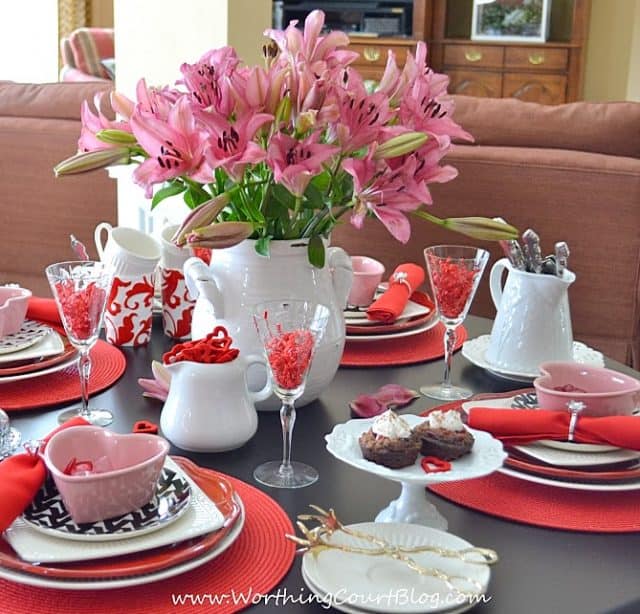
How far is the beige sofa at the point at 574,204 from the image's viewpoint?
2234mm

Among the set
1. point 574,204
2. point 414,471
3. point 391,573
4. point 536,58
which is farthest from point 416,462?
point 536,58

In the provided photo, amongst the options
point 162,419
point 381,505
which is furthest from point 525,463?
point 162,419

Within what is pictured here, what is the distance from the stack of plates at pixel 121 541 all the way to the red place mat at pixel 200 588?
13 millimetres

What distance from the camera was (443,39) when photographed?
258 inches

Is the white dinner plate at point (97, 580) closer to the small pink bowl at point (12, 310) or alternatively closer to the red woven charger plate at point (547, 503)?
the red woven charger plate at point (547, 503)

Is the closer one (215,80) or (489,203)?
(215,80)

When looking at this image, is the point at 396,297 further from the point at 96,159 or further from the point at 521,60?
the point at 521,60

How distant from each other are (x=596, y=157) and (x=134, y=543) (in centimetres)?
170

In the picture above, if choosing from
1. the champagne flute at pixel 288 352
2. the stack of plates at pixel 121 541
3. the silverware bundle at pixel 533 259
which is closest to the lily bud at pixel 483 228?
the silverware bundle at pixel 533 259

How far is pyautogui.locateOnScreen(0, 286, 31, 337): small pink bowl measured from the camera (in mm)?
1380

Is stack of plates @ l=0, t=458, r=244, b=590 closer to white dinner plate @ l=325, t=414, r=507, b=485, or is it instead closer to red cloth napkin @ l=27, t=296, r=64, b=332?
white dinner plate @ l=325, t=414, r=507, b=485

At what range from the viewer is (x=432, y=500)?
39.5 inches

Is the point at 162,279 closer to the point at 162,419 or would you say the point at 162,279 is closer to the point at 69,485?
the point at 162,419

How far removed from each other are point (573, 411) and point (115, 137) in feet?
1.96
